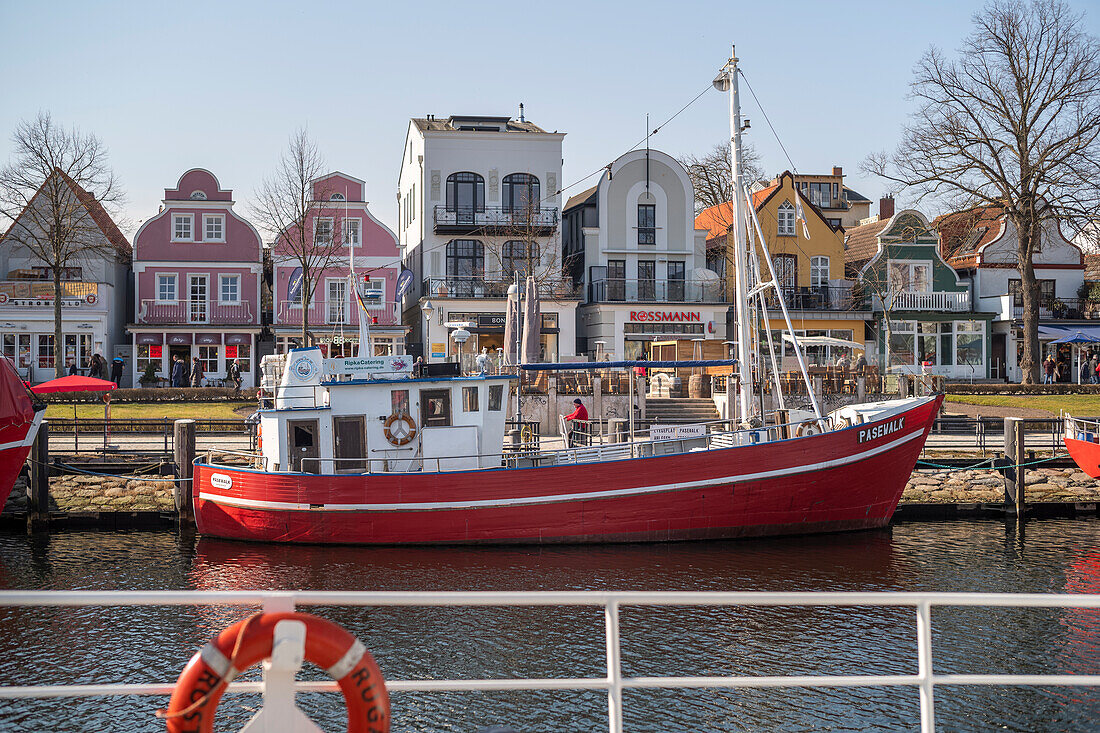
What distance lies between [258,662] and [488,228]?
38762 mm

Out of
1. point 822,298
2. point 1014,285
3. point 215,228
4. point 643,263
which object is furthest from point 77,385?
point 1014,285

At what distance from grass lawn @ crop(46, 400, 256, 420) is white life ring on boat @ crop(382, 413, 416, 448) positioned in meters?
12.4

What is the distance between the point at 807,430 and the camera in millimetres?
20078

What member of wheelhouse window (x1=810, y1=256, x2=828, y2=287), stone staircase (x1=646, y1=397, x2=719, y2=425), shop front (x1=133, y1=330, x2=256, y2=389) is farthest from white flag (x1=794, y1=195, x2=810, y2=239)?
shop front (x1=133, y1=330, x2=256, y2=389)

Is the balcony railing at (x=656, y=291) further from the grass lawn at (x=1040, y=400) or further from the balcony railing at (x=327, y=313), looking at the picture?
the grass lawn at (x=1040, y=400)

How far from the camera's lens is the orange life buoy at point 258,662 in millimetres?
4082

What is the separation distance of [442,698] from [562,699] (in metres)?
1.33

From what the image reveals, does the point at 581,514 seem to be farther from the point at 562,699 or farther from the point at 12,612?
the point at 12,612

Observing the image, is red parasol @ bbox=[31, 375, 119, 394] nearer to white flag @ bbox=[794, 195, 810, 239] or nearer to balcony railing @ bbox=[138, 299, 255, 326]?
balcony railing @ bbox=[138, 299, 255, 326]

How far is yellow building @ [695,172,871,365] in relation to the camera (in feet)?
149

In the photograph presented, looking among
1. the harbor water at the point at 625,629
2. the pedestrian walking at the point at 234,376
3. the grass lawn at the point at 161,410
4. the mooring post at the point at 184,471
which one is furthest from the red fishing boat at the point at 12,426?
the pedestrian walking at the point at 234,376

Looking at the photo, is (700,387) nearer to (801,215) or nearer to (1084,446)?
(801,215)

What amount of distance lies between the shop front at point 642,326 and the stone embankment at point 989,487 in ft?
66.5

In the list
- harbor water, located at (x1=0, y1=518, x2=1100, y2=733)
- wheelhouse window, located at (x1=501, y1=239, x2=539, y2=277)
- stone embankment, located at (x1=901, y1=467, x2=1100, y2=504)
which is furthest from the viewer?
wheelhouse window, located at (x1=501, y1=239, x2=539, y2=277)
